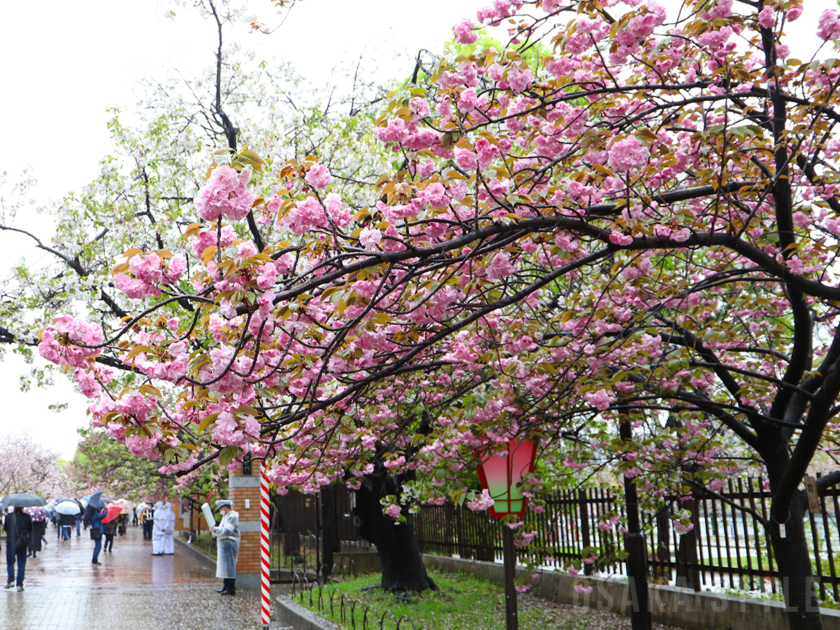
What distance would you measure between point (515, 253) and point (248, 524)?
41.9ft

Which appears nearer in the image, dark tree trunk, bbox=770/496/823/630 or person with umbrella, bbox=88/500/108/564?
dark tree trunk, bbox=770/496/823/630

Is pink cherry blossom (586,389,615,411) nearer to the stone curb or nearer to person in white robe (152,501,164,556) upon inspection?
the stone curb

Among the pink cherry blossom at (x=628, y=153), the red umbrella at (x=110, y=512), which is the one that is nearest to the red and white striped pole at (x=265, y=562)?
the pink cherry blossom at (x=628, y=153)

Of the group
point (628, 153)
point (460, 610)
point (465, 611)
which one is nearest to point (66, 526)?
point (460, 610)

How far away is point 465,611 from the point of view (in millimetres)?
10117

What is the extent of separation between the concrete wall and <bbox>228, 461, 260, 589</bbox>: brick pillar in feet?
20.9

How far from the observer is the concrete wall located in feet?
23.7

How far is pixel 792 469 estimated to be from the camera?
17.1 ft

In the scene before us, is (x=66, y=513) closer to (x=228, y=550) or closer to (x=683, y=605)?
(x=228, y=550)

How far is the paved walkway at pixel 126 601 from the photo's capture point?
11.0 m

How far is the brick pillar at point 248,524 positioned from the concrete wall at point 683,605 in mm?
6357

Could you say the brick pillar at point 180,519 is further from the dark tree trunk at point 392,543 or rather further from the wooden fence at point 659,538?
the dark tree trunk at point 392,543

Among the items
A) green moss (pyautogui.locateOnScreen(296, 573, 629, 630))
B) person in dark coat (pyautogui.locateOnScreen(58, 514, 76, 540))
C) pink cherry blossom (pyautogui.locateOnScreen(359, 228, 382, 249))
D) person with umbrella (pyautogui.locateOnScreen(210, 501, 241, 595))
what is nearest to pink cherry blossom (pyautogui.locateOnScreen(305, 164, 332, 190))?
pink cherry blossom (pyautogui.locateOnScreen(359, 228, 382, 249))

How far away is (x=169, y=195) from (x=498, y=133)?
9.69 m
